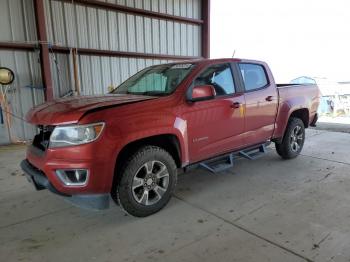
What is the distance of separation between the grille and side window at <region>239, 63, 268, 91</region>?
2572mm

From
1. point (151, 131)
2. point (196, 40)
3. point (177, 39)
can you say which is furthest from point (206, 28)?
point (151, 131)

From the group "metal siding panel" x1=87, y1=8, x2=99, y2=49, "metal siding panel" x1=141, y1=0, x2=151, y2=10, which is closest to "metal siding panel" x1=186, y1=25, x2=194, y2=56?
"metal siding panel" x1=141, y1=0, x2=151, y2=10

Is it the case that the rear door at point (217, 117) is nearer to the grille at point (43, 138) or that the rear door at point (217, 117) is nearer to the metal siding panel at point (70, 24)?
the grille at point (43, 138)

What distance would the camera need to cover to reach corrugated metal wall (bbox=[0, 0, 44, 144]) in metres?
6.96

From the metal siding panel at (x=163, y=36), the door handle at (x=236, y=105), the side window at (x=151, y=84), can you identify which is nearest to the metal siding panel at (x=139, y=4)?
the metal siding panel at (x=163, y=36)

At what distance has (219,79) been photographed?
3.71 m

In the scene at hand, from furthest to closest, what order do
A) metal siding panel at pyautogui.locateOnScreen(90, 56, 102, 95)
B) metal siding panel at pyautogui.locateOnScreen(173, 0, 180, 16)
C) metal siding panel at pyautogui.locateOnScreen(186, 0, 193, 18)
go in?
metal siding panel at pyautogui.locateOnScreen(186, 0, 193, 18) → metal siding panel at pyautogui.locateOnScreen(173, 0, 180, 16) → metal siding panel at pyautogui.locateOnScreen(90, 56, 102, 95)

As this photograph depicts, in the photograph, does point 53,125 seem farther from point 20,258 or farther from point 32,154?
point 20,258

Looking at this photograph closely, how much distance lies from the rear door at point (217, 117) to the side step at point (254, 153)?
1.15 feet

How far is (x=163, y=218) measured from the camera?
10.0ft

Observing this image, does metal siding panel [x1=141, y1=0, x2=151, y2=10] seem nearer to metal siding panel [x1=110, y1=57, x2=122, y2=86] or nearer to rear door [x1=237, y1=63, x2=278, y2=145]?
metal siding panel [x1=110, y1=57, x2=122, y2=86]

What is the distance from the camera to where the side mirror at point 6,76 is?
21.8 feet

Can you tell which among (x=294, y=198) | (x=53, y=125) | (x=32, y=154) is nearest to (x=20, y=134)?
(x=32, y=154)

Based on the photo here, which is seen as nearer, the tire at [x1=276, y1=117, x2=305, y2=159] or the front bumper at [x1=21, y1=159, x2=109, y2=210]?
the front bumper at [x1=21, y1=159, x2=109, y2=210]
